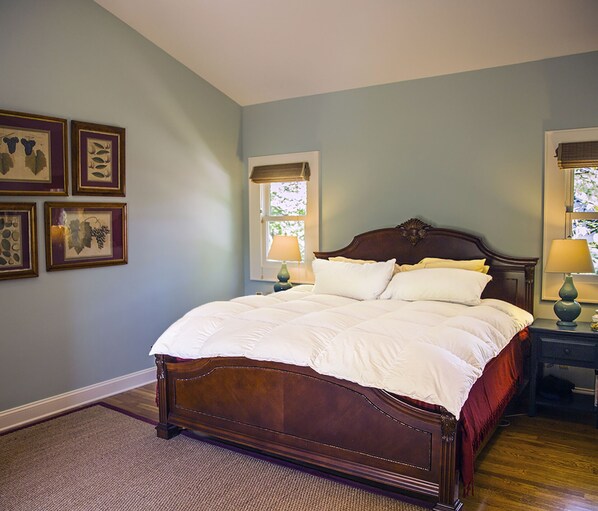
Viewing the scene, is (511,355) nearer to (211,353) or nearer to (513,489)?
(513,489)

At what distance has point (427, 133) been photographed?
14.7 ft

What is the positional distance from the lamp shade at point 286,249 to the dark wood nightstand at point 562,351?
82.9 inches

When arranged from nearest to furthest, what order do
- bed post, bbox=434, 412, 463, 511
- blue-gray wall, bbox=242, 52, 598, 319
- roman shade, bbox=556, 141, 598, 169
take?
bed post, bbox=434, 412, 463, 511 → roman shade, bbox=556, 141, 598, 169 → blue-gray wall, bbox=242, 52, 598, 319

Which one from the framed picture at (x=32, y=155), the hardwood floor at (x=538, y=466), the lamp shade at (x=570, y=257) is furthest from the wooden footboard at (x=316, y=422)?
the lamp shade at (x=570, y=257)

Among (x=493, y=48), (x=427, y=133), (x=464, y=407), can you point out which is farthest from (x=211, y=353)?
(x=493, y=48)

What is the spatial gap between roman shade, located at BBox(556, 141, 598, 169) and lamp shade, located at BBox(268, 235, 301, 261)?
7.42 ft

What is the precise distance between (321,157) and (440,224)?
131 centimetres

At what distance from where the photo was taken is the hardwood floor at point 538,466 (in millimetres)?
2564

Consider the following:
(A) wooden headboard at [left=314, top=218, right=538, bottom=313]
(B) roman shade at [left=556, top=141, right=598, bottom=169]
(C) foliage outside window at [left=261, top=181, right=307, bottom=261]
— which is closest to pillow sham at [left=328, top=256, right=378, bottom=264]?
(A) wooden headboard at [left=314, top=218, right=538, bottom=313]

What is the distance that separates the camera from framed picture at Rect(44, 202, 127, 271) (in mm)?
3768

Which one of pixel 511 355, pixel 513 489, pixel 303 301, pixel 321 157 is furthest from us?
pixel 321 157

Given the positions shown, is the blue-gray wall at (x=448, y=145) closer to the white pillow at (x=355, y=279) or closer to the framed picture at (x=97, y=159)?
the white pillow at (x=355, y=279)

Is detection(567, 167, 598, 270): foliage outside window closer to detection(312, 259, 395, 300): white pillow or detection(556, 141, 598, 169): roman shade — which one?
detection(556, 141, 598, 169): roman shade

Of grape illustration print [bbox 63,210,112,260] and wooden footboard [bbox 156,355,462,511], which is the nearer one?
wooden footboard [bbox 156,355,462,511]
